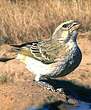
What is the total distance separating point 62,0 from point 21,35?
3.74 m

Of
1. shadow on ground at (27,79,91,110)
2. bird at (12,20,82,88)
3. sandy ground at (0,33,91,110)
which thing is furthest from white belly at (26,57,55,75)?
shadow on ground at (27,79,91,110)

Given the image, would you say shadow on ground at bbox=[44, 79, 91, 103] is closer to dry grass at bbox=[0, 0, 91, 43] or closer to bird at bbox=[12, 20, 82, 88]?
bird at bbox=[12, 20, 82, 88]

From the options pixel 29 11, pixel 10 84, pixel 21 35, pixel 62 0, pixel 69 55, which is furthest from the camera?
pixel 62 0

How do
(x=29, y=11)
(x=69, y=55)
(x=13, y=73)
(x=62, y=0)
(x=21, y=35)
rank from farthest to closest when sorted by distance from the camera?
(x=62, y=0)
(x=29, y=11)
(x=21, y=35)
(x=13, y=73)
(x=69, y=55)

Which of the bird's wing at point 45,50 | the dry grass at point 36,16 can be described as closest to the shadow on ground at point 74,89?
the bird's wing at point 45,50

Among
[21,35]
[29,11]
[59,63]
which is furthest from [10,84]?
[29,11]

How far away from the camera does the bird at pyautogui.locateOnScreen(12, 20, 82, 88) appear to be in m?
9.37

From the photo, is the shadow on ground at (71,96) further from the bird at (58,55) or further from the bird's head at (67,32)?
the bird's head at (67,32)

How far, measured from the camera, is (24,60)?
9891mm

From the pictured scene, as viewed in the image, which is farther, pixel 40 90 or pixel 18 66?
pixel 18 66

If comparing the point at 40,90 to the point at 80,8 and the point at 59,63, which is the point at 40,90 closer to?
the point at 59,63

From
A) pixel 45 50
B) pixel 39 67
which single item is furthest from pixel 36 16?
pixel 39 67

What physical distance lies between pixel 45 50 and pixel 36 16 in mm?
6522

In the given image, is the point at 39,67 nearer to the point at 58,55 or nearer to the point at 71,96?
the point at 58,55
